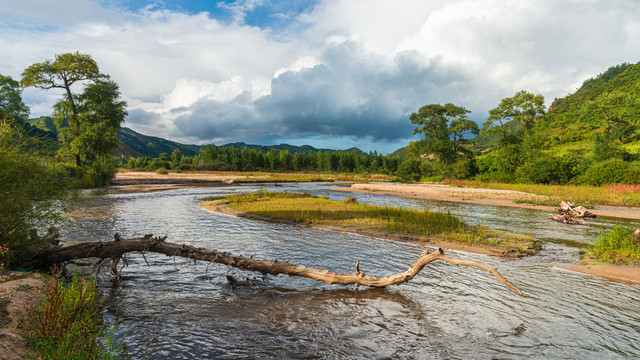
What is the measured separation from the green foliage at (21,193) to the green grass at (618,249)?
849 inches

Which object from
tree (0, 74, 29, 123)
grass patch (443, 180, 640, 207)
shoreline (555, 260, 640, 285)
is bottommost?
shoreline (555, 260, 640, 285)

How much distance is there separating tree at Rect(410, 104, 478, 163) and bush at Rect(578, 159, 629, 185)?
34.9 m

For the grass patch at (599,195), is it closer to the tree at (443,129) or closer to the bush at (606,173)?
the bush at (606,173)

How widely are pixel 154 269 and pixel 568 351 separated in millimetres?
13023

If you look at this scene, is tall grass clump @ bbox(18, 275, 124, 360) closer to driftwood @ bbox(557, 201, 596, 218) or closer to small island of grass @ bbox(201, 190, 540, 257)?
small island of grass @ bbox(201, 190, 540, 257)

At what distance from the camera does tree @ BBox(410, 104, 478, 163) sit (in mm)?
78125

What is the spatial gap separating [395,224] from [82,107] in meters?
55.0

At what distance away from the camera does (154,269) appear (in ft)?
37.0

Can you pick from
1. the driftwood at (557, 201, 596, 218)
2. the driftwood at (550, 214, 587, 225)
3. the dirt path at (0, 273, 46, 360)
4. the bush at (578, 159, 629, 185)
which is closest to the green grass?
the driftwood at (550, 214, 587, 225)

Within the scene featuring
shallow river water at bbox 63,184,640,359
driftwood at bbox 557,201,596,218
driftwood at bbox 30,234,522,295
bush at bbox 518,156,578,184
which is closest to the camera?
shallow river water at bbox 63,184,640,359

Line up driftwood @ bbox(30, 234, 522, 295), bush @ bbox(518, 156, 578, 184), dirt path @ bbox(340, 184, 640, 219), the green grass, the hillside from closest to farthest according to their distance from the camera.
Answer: driftwood @ bbox(30, 234, 522, 295), the green grass, dirt path @ bbox(340, 184, 640, 219), bush @ bbox(518, 156, 578, 184), the hillside

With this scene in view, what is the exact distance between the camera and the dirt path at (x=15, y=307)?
179 inches

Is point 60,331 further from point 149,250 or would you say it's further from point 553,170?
point 553,170

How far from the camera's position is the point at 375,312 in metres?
8.35
